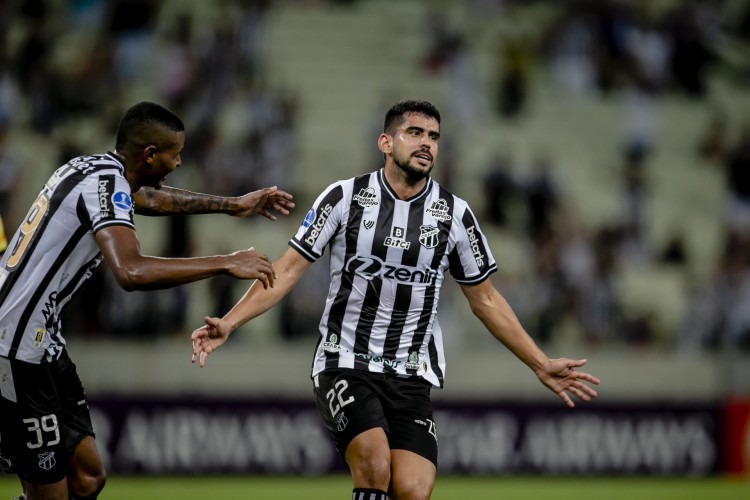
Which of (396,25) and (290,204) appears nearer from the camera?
(290,204)

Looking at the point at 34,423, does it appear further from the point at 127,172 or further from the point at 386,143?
the point at 386,143

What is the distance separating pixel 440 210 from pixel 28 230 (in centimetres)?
248

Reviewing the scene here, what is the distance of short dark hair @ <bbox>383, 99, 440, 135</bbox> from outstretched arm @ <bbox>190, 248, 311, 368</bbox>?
3.20 feet

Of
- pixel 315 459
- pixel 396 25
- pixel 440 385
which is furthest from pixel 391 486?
pixel 396 25

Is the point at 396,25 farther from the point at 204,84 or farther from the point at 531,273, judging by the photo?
the point at 531,273

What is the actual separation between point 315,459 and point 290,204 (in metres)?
7.48

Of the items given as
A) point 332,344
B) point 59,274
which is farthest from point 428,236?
point 59,274

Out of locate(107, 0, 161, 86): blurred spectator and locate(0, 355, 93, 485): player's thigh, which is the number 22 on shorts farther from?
locate(107, 0, 161, 86): blurred spectator

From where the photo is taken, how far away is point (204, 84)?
1828 cm

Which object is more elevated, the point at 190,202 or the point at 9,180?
the point at 9,180

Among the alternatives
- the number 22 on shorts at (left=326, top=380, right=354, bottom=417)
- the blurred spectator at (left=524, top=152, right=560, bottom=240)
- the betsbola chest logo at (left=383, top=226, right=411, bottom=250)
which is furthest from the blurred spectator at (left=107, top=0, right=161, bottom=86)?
the number 22 on shorts at (left=326, top=380, right=354, bottom=417)

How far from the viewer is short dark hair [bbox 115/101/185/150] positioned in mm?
6555

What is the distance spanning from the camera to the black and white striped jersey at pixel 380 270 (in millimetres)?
7387

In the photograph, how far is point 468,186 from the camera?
18.8 meters
